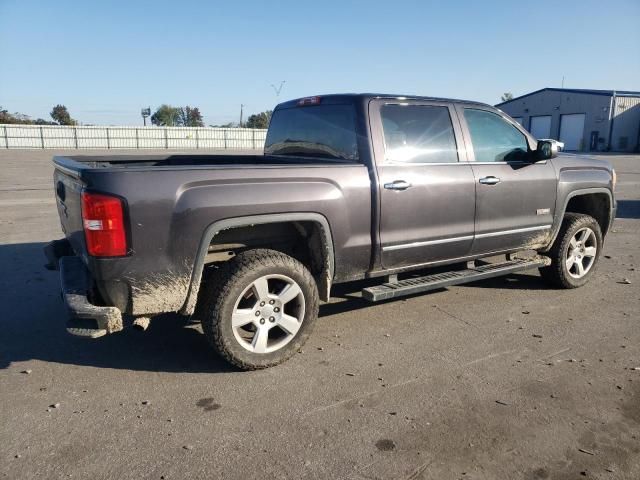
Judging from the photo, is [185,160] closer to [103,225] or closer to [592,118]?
[103,225]

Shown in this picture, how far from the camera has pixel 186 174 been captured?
10.6 ft

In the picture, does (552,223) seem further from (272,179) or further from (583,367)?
(272,179)

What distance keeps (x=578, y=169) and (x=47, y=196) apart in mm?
12023

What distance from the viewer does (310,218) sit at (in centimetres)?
371

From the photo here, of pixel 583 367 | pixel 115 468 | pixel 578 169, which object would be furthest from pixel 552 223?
pixel 115 468

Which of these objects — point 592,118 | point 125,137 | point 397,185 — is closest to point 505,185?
point 397,185

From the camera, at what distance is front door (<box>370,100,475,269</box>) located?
4109mm

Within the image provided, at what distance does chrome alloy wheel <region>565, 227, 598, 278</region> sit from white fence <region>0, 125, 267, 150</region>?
39.1m

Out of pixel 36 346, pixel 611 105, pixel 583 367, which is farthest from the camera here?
pixel 611 105

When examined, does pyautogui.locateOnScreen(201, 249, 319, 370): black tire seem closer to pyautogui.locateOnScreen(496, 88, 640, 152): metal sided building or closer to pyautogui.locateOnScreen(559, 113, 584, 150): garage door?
pyautogui.locateOnScreen(496, 88, 640, 152): metal sided building

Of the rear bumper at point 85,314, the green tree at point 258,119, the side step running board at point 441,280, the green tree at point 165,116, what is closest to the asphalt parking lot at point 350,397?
the side step running board at point 441,280

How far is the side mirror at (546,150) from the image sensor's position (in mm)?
4891

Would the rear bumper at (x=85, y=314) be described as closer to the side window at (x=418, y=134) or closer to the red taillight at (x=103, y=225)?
the red taillight at (x=103, y=225)

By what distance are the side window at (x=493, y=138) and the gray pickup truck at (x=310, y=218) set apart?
15 millimetres
